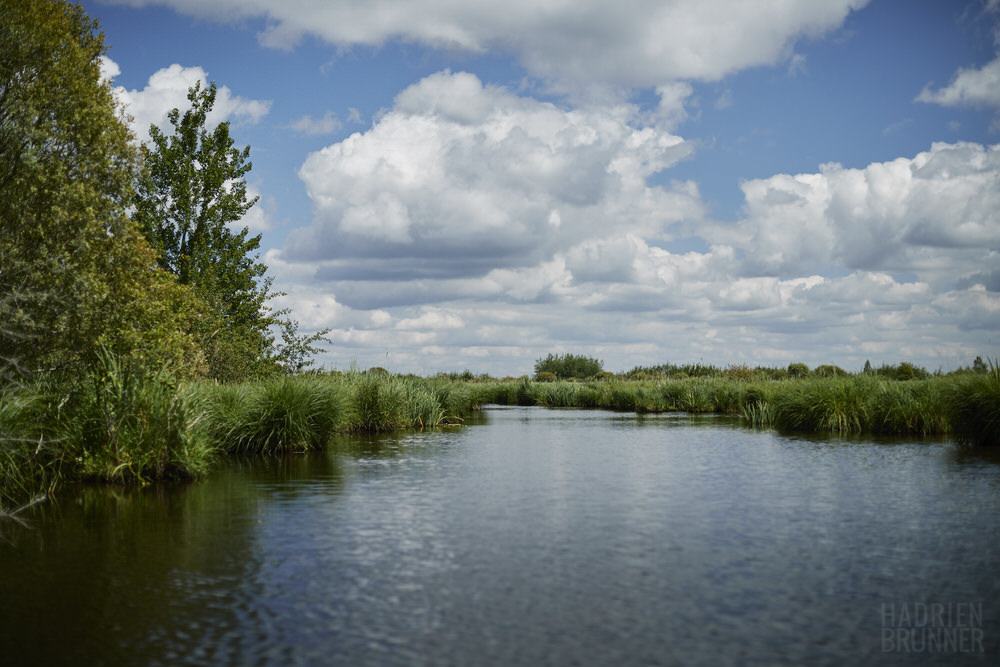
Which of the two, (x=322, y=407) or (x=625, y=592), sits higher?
(x=322, y=407)

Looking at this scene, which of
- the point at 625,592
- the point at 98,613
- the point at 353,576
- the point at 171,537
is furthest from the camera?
the point at 171,537

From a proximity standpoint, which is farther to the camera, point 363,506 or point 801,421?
point 801,421

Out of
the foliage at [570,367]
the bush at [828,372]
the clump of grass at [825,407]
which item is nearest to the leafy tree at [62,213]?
the clump of grass at [825,407]

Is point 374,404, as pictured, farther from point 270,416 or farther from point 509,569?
point 509,569

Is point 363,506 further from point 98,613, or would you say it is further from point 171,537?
point 98,613

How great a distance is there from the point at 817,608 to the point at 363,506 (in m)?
6.82

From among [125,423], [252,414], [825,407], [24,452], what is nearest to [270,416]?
[252,414]

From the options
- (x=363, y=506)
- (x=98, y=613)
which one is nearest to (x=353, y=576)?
(x=98, y=613)

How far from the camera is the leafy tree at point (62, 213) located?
42.8ft

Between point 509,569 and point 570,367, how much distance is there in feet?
248

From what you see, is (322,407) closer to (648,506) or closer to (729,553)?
(648,506)

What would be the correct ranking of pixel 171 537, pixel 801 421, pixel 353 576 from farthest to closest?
pixel 801 421
pixel 171 537
pixel 353 576

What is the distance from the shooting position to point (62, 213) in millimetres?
12992

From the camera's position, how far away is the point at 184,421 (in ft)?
44.5
